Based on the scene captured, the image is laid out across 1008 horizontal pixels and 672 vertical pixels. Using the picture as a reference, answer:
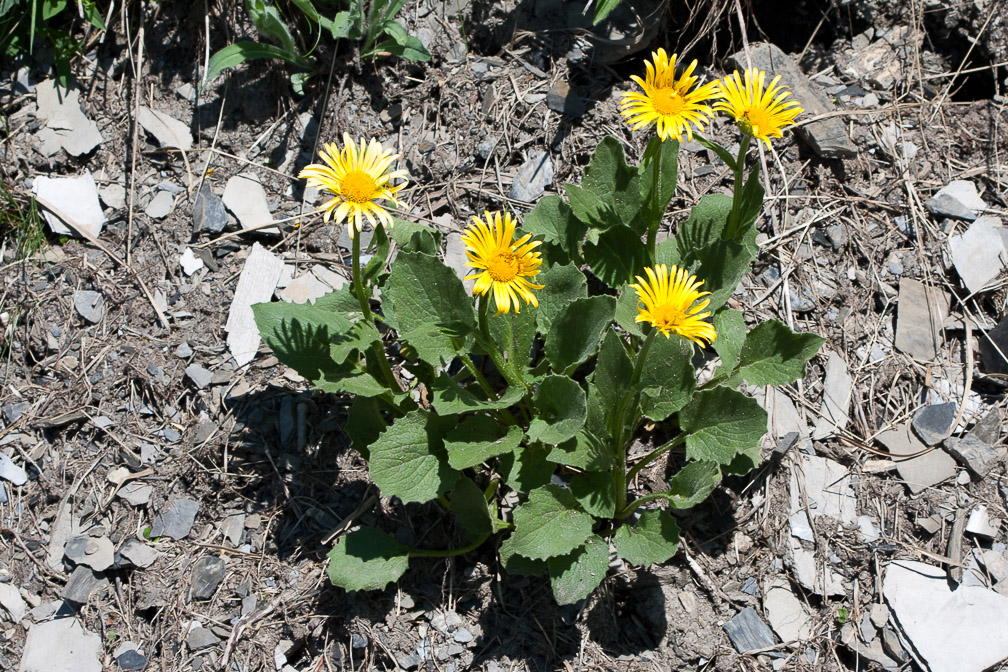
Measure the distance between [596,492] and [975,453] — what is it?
1.74 metres

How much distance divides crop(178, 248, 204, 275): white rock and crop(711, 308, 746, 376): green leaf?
240 cm

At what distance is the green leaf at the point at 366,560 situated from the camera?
2850 millimetres

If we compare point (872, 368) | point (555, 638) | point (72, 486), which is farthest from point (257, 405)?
point (872, 368)

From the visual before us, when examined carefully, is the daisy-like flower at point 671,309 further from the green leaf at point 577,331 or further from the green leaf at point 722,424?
the green leaf at point 722,424

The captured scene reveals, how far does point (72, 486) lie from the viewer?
337 centimetres

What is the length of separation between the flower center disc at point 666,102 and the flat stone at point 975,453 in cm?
190

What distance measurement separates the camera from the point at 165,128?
3881 mm

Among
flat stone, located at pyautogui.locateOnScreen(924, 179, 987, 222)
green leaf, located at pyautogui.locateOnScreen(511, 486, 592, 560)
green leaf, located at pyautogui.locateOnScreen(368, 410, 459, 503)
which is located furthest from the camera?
flat stone, located at pyautogui.locateOnScreen(924, 179, 987, 222)

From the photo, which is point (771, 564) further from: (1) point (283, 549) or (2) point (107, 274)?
(2) point (107, 274)

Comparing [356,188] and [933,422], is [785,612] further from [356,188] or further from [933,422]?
[356,188]

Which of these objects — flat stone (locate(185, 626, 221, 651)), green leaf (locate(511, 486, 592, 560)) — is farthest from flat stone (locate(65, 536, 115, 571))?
green leaf (locate(511, 486, 592, 560))

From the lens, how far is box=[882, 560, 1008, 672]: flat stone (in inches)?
117

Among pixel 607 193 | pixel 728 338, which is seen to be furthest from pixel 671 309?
pixel 607 193

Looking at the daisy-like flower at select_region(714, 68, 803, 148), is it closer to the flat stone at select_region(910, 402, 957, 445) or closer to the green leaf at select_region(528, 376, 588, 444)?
the green leaf at select_region(528, 376, 588, 444)
